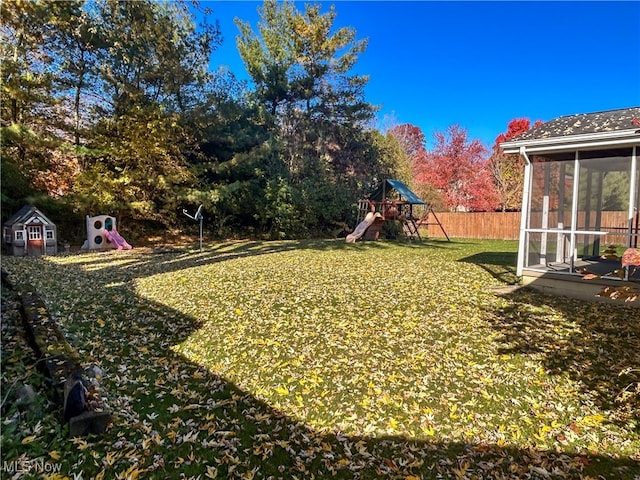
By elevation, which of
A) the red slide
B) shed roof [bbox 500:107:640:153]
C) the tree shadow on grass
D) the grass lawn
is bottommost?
the grass lawn

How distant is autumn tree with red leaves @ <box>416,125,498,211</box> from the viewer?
24.8 m

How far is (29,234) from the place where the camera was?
10.5 m

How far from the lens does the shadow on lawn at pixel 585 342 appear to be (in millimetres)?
3195

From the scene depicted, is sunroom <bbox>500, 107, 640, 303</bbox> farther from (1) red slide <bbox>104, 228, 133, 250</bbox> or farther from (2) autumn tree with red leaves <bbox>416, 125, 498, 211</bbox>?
(2) autumn tree with red leaves <bbox>416, 125, 498, 211</bbox>

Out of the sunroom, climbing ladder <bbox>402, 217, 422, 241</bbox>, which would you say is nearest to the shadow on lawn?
the sunroom

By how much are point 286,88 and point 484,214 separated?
1233 cm

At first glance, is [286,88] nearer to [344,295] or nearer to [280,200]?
[280,200]

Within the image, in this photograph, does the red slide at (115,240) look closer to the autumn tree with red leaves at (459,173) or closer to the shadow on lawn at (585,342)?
the shadow on lawn at (585,342)

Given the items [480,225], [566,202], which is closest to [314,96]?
[480,225]

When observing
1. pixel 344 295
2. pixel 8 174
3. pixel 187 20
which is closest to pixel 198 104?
pixel 187 20

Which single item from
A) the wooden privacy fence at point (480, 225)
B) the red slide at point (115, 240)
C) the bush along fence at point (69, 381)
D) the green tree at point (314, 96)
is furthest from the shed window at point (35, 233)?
the wooden privacy fence at point (480, 225)

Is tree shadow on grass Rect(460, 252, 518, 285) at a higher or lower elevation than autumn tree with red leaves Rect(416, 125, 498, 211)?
lower

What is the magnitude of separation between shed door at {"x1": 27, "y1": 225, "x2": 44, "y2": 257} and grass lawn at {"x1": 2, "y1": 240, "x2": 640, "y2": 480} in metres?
5.55

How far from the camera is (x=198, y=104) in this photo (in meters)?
15.5
